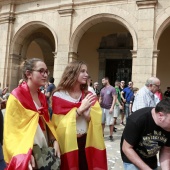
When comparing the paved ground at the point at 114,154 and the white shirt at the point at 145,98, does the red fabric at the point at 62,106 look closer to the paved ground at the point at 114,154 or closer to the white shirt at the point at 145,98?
the white shirt at the point at 145,98

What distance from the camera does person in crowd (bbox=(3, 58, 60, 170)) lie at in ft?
6.99

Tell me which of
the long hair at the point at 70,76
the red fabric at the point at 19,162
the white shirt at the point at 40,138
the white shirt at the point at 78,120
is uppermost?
the long hair at the point at 70,76

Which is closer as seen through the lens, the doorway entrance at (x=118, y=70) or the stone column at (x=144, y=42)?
the stone column at (x=144, y=42)

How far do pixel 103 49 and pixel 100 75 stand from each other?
5.52ft

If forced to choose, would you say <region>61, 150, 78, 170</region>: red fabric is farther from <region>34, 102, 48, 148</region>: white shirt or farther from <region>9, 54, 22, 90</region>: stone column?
<region>9, 54, 22, 90</region>: stone column

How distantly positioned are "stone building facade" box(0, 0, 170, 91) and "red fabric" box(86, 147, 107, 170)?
8.06m

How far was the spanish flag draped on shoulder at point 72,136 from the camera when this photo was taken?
8.27 feet

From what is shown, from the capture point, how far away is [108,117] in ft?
23.1

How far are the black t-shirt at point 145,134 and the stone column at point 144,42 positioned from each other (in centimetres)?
827

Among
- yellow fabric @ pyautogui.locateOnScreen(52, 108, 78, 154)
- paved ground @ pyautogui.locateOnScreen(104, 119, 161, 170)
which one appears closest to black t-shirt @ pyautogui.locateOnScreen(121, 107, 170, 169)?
yellow fabric @ pyautogui.locateOnScreen(52, 108, 78, 154)

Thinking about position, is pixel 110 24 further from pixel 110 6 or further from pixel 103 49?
pixel 110 6

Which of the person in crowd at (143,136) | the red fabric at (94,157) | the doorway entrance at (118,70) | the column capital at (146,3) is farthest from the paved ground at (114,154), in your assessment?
the doorway entrance at (118,70)

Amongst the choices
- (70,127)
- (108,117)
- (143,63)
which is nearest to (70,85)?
(70,127)

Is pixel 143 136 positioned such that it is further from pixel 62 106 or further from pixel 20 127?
pixel 20 127
